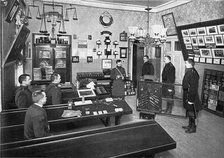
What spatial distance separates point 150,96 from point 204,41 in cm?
268

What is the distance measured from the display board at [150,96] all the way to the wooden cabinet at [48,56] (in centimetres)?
366

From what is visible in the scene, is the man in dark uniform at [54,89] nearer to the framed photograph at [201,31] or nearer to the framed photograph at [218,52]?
the framed photograph at [201,31]

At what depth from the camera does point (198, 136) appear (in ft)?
15.8

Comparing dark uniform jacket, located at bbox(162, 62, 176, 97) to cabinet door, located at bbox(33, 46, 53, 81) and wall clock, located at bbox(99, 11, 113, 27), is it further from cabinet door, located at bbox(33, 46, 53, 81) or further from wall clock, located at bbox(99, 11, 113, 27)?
cabinet door, located at bbox(33, 46, 53, 81)

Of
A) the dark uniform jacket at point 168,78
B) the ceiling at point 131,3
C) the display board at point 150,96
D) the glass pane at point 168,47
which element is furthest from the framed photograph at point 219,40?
the glass pane at point 168,47

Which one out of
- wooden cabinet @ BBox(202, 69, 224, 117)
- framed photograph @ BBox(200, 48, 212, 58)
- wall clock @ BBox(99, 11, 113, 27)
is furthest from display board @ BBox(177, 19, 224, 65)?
wall clock @ BBox(99, 11, 113, 27)

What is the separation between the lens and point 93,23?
28.3 feet

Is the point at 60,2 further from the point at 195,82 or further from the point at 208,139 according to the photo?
the point at 208,139

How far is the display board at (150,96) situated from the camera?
244 inches

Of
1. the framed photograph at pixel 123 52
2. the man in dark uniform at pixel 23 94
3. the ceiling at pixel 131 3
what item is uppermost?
the ceiling at pixel 131 3

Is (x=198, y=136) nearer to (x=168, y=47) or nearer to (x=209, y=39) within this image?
(x=209, y=39)

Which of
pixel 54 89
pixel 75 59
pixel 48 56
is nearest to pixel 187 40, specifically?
pixel 75 59

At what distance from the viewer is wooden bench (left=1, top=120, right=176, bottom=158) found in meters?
2.54

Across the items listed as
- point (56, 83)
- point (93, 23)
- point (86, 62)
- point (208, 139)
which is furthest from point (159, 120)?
point (93, 23)
